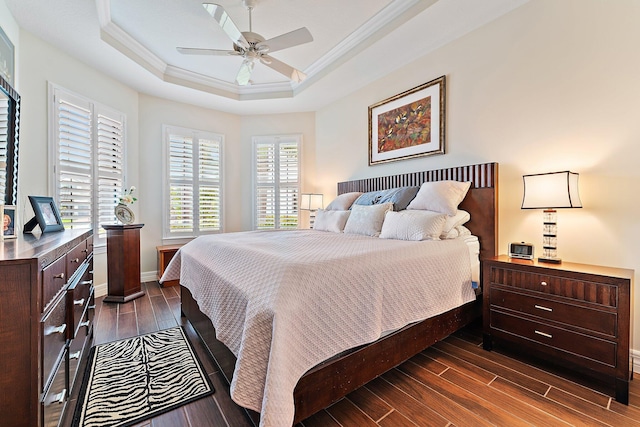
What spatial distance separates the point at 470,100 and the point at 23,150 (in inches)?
175

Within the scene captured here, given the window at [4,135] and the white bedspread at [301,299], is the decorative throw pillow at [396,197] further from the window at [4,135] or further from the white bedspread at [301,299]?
the window at [4,135]

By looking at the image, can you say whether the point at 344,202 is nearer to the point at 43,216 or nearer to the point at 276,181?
the point at 276,181

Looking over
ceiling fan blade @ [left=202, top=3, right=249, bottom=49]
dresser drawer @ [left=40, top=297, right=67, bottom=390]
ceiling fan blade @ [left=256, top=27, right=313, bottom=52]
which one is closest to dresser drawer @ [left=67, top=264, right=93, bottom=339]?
dresser drawer @ [left=40, top=297, right=67, bottom=390]

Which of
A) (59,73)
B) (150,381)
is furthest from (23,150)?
(150,381)

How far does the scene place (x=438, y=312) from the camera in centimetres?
193

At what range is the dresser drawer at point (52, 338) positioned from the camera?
104 centimetres

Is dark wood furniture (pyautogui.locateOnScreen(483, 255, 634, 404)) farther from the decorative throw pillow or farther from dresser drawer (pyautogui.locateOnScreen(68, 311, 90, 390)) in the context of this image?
dresser drawer (pyautogui.locateOnScreen(68, 311, 90, 390))

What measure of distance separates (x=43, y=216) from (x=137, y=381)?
1.24 m

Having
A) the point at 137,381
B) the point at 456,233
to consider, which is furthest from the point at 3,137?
the point at 456,233

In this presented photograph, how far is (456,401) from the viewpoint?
5.22ft

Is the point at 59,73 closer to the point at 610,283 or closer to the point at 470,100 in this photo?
the point at 470,100

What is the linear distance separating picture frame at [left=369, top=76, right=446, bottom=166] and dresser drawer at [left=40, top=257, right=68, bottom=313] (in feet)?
10.5

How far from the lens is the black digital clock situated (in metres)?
2.13

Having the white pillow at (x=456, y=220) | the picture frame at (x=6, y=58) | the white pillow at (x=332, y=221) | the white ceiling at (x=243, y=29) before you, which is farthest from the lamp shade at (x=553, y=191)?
the picture frame at (x=6, y=58)
